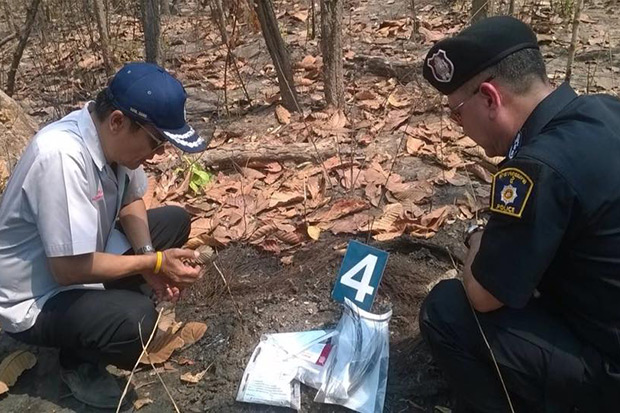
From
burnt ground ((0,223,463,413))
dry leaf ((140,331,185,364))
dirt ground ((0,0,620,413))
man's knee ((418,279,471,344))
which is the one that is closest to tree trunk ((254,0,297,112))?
dirt ground ((0,0,620,413))

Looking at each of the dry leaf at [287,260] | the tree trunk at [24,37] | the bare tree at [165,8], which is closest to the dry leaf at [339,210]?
the dry leaf at [287,260]

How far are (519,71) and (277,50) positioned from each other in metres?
2.96

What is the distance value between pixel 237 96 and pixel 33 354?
10.6 ft

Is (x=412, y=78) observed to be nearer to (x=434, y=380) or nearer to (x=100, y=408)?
(x=434, y=380)

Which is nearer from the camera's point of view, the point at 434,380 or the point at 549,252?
the point at 549,252

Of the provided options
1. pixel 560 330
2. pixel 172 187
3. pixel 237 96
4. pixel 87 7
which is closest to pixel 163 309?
pixel 172 187

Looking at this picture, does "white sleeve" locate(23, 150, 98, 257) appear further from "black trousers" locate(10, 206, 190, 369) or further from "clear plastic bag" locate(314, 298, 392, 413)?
→ "clear plastic bag" locate(314, 298, 392, 413)

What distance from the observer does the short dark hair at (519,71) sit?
1814 millimetres

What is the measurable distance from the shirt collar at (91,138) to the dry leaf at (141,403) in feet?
2.99

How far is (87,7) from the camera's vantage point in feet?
20.6

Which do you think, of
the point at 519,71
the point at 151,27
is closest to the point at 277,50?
the point at 151,27

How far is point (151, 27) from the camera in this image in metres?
4.48

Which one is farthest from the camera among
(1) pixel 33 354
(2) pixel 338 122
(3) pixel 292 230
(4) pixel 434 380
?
(2) pixel 338 122

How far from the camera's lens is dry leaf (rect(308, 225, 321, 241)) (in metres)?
3.24
